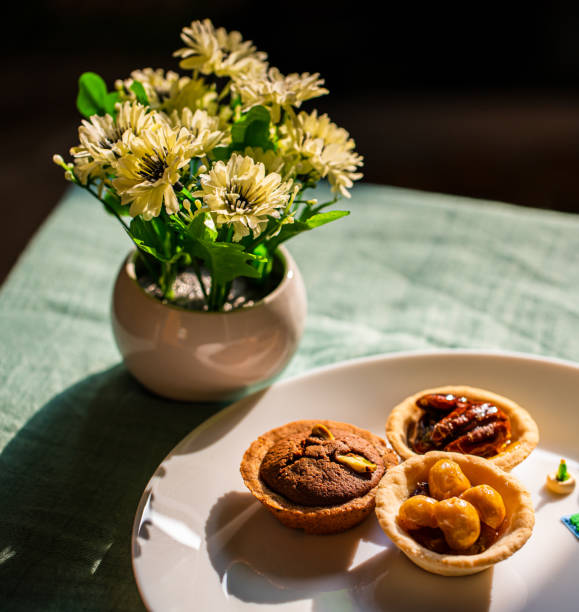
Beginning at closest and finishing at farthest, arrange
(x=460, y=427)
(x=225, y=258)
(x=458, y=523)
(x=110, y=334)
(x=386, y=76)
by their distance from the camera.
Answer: (x=458, y=523) → (x=225, y=258) → (x=460, y=427) → (x=110, y=334) → (x=386, y=76)

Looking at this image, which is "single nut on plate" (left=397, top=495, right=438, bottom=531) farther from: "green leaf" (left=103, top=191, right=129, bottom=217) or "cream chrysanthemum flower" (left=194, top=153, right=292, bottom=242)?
"green leaf" (left=103, top=191, right=129, bottom=217)

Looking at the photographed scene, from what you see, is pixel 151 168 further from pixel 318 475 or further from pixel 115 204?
pixel 318 475

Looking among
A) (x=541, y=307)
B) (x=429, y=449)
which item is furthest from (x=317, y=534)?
(x=541, y=307)

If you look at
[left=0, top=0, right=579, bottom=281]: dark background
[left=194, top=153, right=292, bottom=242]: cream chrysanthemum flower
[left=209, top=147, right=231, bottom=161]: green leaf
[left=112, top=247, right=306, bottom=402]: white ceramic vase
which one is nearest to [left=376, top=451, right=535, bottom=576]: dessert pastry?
[left=112, top=247, right=306, bottom=402]: white ceramic vase

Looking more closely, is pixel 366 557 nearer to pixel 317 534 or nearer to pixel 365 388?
pixel 317 534

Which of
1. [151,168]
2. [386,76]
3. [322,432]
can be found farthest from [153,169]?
[386,76]
